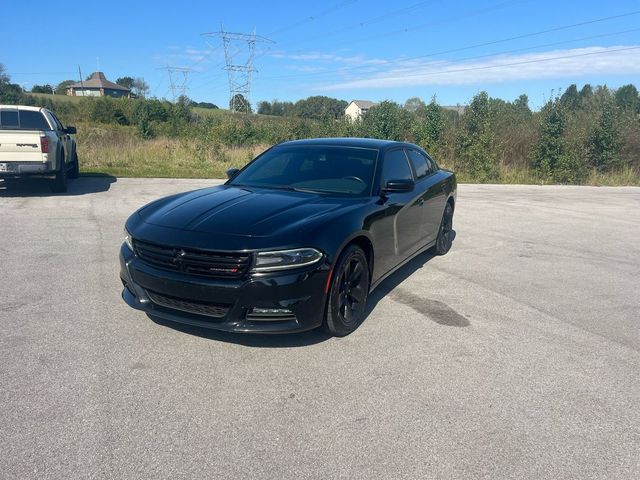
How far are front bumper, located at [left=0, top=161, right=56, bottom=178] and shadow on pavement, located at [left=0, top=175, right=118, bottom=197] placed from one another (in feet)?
2.88

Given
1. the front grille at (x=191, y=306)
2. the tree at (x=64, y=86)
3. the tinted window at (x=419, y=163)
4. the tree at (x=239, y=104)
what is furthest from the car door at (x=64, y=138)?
the tree at (x=64, y=86)

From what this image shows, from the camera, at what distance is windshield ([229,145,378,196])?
4.99 m

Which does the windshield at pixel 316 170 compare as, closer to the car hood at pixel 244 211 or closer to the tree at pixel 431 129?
the car hood at pixel 244 211

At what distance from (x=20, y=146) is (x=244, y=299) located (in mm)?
8961

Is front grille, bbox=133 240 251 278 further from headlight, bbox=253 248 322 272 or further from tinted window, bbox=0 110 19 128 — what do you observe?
tinted window, bbox=0 110 19 128

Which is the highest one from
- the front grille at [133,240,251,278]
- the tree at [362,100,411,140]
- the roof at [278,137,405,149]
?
the tree at [362,100,411,140]

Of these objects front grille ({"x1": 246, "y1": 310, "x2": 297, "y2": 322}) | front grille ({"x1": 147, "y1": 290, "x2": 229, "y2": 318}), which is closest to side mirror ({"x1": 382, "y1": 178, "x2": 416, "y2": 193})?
front grille ({"x1": 246, "y1": 310, "x2": 297, "y2": 322})

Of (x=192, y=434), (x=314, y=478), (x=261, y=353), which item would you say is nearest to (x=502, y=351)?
(x=261, y=353)

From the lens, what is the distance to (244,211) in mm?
4125

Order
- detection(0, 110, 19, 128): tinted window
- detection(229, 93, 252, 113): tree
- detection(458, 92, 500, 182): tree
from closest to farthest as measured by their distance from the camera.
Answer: detection(0, 110, 19, 128): tinted window
detection(458, 92, 500, 182): tree
detection(229, 93, 252, 113): tree

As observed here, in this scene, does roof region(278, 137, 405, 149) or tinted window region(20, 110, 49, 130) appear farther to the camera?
tinted window region(20, 110, 49, 130)

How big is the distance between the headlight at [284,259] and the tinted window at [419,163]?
286 cm

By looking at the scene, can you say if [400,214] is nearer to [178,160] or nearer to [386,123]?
[178,160]

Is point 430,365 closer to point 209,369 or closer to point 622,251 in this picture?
point 209,369
